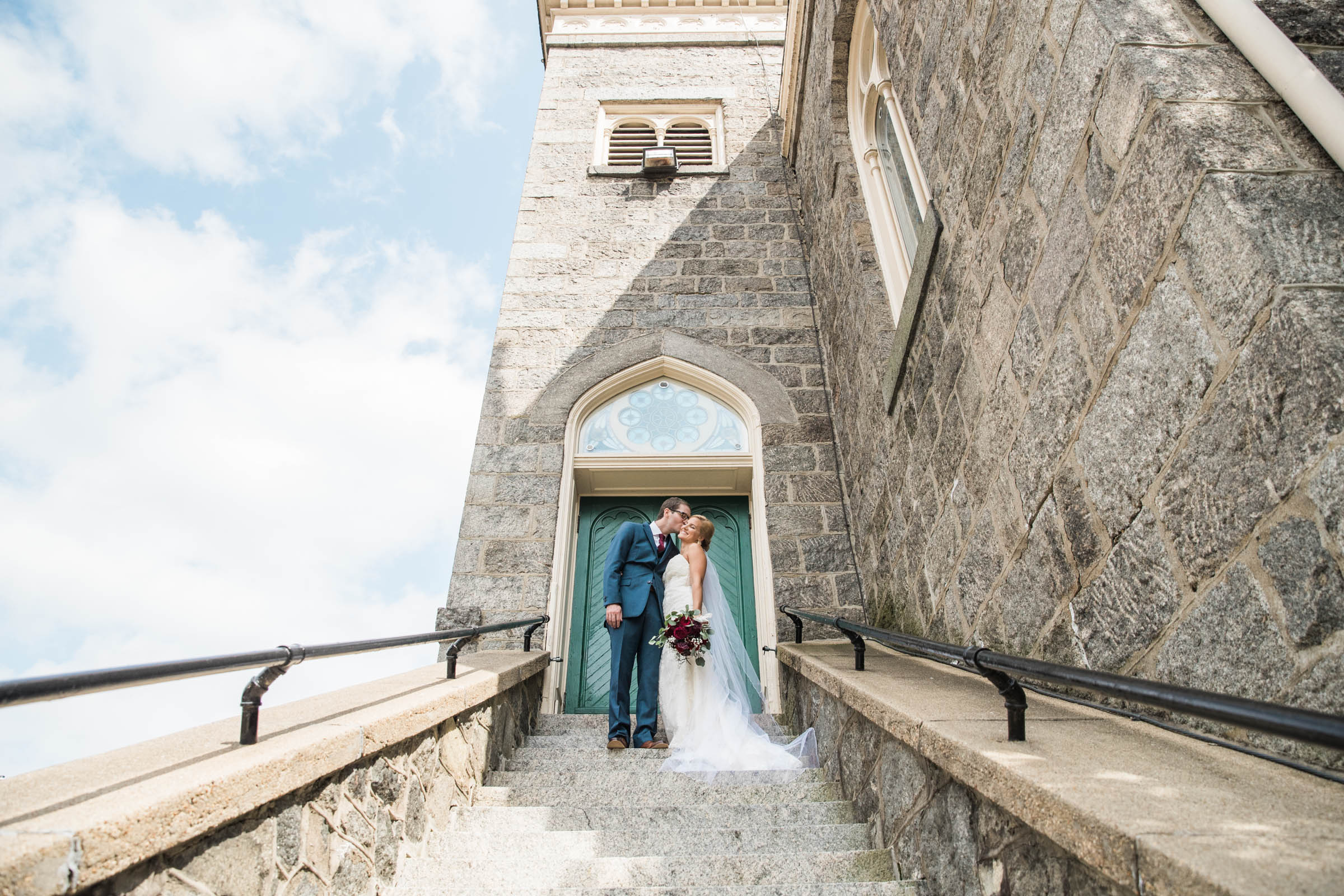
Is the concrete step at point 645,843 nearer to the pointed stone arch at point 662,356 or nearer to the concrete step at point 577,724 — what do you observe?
the concrete step at point 577,724

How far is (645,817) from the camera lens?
10.3ft

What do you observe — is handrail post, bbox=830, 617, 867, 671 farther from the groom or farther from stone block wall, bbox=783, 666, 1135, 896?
the groom

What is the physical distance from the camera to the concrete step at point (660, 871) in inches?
97.9

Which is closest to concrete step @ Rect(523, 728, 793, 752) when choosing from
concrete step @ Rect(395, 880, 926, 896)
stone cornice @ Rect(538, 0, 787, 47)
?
concrete step @ Rect(395, 880, 926, 896)

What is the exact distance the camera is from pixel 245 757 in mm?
1829

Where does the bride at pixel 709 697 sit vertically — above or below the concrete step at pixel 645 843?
above

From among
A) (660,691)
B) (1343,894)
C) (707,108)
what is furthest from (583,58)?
(1343,894)

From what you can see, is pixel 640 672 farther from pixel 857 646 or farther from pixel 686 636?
pixel 857 646

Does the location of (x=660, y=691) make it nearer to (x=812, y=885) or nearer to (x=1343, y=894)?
(x=812, y=885)

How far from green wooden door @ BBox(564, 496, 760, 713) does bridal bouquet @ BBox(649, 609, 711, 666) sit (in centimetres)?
116

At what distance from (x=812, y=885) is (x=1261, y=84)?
257cm

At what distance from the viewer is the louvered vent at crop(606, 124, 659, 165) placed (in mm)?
8531

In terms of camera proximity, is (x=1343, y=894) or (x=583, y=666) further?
(x=583, y=666)

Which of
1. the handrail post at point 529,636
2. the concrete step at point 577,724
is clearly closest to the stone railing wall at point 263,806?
the concrete step at point 577,724
